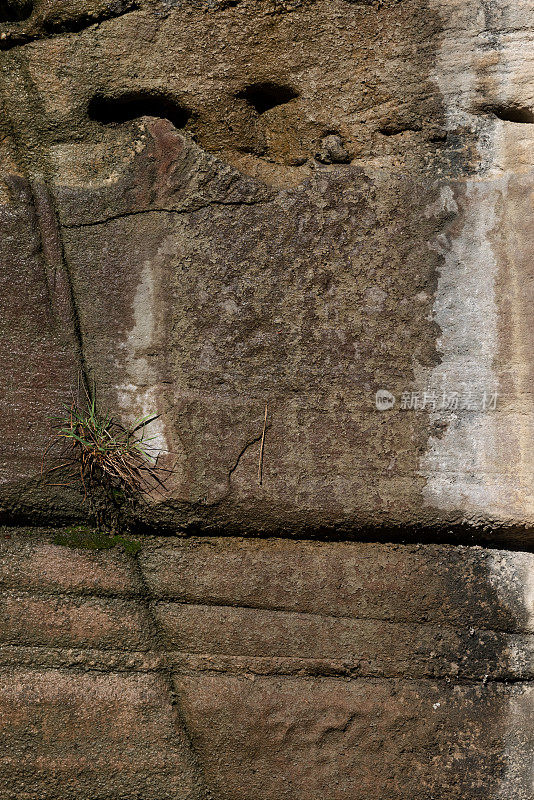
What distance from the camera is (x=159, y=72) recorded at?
1538mm

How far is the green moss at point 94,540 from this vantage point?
1.60 meters

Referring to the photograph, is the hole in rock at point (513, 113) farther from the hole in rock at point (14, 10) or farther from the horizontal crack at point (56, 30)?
the hole in rock at point (14, 10)

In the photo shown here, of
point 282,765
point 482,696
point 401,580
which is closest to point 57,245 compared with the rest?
point 401,580

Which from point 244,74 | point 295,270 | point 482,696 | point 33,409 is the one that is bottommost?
point 482,696

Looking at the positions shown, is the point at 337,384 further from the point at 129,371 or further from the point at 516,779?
the point at 516,779

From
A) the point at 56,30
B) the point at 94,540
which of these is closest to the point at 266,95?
the point at 56,30

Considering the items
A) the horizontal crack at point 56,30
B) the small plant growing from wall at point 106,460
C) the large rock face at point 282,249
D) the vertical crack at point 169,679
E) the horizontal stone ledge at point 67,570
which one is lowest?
the vertical crack at point 169,679

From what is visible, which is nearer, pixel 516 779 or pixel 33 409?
pixel 516 779

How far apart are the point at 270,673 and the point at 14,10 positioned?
1.87m

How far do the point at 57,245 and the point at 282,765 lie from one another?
1.46 metres

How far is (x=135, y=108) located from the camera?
1599 mm

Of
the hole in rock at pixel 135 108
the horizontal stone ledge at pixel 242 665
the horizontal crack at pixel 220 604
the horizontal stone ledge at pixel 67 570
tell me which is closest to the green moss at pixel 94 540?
Answer: the horizontal stone ledge at pixel 67 570

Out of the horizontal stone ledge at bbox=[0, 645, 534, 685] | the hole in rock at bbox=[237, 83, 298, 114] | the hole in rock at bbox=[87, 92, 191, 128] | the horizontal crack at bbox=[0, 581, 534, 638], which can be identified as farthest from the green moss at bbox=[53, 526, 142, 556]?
the hole in rock at bbox=[237, 83, 298, 114]

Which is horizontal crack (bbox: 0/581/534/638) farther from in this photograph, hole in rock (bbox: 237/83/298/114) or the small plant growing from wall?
hole in rock (bbox: 237/83/298/114)
